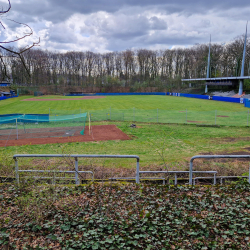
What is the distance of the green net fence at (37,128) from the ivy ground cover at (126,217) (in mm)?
15853

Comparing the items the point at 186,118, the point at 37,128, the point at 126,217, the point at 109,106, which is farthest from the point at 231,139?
the point at 109,106

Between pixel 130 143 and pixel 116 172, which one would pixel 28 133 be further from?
pixel 116 172

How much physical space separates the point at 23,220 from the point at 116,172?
16.4 feet

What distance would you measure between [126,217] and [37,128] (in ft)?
71.3

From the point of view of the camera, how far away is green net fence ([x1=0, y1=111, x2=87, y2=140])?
862 inches

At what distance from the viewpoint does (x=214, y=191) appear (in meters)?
6.54

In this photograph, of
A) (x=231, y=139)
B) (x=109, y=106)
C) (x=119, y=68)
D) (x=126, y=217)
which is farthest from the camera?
(x=119, y=68)

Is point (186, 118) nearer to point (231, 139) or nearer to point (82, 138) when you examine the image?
point (231, 139)

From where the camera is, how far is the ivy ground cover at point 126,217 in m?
4.56

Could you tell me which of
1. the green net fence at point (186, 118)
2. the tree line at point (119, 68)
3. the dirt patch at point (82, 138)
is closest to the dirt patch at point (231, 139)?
the green net fence at point (186, 118)

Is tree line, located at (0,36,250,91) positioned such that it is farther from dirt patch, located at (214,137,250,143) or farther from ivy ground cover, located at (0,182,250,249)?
ivy ground cover, located at (0,182,250,249)

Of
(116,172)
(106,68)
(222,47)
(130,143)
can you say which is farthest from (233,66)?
(116,172)

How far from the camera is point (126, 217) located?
5.36 meters

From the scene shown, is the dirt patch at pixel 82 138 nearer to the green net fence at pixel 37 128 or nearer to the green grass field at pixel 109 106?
the green net fence at pixel 37 128
